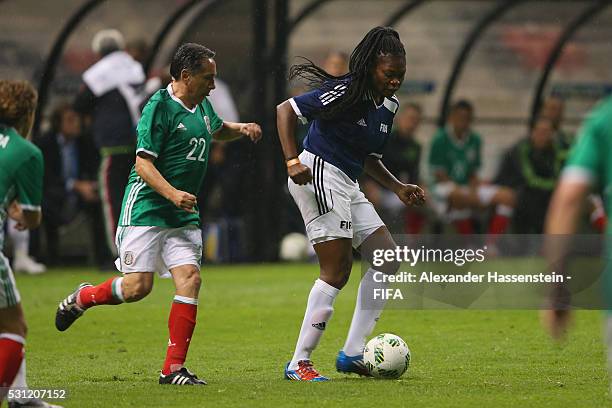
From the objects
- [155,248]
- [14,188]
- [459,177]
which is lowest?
[155,248]

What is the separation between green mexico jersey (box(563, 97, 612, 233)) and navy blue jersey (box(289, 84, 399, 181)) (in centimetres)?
315

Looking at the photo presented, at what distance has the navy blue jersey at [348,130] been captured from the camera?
747 centimetres

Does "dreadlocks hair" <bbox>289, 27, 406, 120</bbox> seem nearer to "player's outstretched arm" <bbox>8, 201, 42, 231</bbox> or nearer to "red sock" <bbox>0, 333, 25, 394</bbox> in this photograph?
"player's outstretched arm" <bbox>8, 201, 42, 231</bbox>

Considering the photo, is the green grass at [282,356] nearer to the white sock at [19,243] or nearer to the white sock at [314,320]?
the white sock at [314,320]

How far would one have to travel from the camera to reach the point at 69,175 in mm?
16312

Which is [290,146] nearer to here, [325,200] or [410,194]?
[325,200]

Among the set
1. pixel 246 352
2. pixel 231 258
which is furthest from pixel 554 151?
pixel 246 352

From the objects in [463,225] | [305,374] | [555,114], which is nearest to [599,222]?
[555,114]

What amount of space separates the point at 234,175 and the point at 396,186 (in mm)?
9428

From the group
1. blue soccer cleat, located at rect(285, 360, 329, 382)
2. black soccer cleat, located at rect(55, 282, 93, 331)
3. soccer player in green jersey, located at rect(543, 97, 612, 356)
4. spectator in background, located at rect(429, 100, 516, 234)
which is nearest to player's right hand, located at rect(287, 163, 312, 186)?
blue soccer cleat, located at rect(285, 360, 329, 382)

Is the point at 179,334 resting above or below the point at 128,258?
below

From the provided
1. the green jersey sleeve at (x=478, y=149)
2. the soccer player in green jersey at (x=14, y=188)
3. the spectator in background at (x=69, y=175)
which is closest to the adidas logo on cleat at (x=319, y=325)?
the soccer player in green jersey at (x=14, y=188)

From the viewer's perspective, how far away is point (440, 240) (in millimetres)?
17688

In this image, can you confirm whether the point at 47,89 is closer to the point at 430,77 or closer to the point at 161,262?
the point at 430,77
